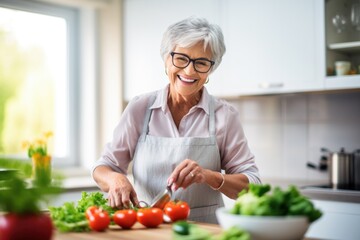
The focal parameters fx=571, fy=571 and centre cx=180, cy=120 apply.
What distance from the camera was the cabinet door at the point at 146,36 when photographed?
3.84 m

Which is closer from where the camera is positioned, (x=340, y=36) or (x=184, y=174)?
(x=184, y=174)

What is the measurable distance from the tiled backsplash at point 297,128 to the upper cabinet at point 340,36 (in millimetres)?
302

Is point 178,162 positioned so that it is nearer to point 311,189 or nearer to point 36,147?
point 311,189

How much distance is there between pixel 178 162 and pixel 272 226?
913 mm

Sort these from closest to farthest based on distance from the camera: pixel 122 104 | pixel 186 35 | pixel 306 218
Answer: pixel 306 218 → pixel 186 35 → pixel 122 104

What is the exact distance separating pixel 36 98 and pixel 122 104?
2.06 feet

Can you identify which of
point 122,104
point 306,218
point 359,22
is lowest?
point 306,218

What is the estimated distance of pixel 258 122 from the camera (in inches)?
151

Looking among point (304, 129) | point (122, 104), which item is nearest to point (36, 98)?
point (122, 104)

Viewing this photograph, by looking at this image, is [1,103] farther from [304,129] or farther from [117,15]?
[304,129]

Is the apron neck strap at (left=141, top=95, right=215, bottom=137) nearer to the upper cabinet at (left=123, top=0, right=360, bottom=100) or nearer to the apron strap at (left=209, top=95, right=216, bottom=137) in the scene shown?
the apron strap at (left=209, top=95, right=216, bottom=137)

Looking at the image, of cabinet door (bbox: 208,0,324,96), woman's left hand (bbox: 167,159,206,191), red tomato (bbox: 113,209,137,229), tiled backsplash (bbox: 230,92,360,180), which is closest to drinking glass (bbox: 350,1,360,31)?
cabinet door (bbox: 208,0,324,96)

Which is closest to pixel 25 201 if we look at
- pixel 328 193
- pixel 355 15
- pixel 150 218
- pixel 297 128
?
pixel 150 218

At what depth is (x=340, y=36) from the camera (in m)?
3.23
